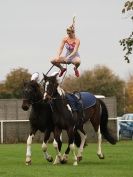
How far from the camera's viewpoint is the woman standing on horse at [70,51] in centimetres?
2123

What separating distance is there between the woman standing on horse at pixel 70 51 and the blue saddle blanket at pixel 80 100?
2.62 feet

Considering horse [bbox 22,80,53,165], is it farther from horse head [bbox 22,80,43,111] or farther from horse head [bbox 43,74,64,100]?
horse head [bbox 43,74,64,100]

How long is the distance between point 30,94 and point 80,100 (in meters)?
2.25

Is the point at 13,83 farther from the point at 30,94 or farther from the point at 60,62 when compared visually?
the point at 30,94

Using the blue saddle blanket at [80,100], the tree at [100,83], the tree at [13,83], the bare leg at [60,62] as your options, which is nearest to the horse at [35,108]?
the blue saddle blanket at [80,100]

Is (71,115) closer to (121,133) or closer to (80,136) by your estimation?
(80,136)

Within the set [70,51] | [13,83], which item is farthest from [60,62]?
[13,83]

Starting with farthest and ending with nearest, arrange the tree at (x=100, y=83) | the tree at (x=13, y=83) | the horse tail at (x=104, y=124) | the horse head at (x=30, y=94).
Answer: the tree at (x=100, y=83)
the tree at (x=13, y=83)
the horse tail at (x=104, y=124)
the horse head at (x=30, y=94)

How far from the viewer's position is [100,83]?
91750 mm

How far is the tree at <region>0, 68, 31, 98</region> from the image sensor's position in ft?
275

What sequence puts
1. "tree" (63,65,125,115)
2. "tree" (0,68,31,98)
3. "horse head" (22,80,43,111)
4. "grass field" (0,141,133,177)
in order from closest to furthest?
1. "grass field" (0,141,133,177)
2. "horse head" (22,80,43,111)
3. "tree" (0,68,31,98)
4. "tree" (63,65,125,115)

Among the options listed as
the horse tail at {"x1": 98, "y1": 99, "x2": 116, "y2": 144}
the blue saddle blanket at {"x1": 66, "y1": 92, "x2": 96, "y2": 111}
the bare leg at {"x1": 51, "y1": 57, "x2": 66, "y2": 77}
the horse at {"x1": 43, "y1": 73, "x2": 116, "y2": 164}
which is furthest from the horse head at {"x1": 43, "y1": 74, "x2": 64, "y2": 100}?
the horse tail at {"x1": 98, "y1": 99, "x2": 116, "y2": 144}

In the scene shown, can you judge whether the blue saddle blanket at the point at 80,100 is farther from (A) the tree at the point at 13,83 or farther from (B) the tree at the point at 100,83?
(B) the tree at the point at 100,83

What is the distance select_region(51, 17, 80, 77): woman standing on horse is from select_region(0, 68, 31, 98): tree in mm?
61133
